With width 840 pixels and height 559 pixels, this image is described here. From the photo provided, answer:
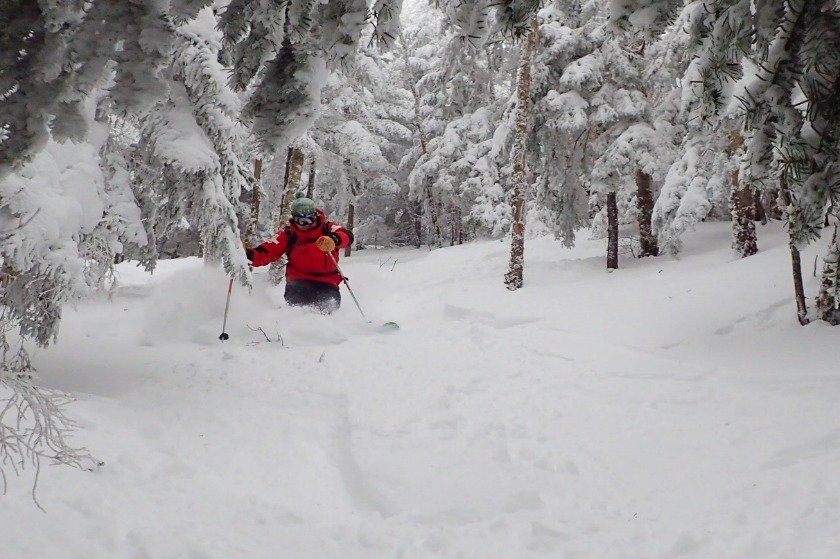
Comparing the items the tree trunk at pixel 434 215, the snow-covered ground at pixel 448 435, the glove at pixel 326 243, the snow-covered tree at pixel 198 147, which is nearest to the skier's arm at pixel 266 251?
the glove at pixel 326 243

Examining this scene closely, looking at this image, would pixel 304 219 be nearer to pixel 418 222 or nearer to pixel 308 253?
pixel 308 253

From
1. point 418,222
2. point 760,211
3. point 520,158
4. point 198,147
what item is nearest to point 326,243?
point 198,147

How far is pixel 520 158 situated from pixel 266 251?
677cm

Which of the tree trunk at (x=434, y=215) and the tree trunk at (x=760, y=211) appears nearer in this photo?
the tree trunk at (x=760, y=211)

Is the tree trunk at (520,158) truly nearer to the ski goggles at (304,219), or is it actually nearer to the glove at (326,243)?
the glove at (326,243)

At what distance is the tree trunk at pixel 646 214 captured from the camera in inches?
608

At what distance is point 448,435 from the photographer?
551cm

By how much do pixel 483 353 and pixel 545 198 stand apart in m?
8.30

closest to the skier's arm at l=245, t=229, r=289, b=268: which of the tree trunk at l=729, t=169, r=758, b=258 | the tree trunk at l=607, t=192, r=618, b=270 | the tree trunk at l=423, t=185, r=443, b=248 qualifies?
the tree trunk at l=607, t=192, r=618, b=270

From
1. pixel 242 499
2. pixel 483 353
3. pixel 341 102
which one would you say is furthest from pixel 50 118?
pixel 341 102

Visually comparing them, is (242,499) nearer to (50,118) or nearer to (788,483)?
(50,118)

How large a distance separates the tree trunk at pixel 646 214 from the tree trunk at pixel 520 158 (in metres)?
4.01

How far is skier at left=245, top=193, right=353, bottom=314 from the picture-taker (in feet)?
33.0

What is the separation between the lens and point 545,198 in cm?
1536
